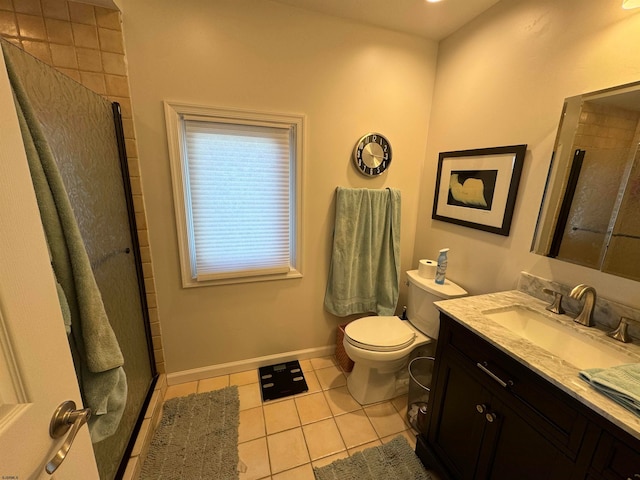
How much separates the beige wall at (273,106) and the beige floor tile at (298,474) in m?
0.81

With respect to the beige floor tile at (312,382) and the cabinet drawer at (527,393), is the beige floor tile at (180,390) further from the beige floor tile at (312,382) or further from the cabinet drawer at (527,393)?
the cabinet drawer at (527,393)

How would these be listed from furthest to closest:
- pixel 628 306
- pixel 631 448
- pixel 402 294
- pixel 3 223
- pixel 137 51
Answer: pixel 402 294
pixel 137 51
pixel 628 306
pixel 631 448
pixel 3 223

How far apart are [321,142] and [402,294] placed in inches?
55.7

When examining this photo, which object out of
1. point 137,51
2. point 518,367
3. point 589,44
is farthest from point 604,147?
point 137,51

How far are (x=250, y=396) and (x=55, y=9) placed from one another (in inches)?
92.3

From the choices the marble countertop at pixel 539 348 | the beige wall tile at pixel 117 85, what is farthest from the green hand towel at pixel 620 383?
the beige wall tile at pixel 117 85

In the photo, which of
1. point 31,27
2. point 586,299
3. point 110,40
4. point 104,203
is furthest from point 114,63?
point 586,299

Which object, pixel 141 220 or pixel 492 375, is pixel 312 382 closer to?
pixel 492 375

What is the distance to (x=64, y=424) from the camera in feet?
1.68

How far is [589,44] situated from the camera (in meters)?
1.13

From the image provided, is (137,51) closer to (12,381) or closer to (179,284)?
(179,284)

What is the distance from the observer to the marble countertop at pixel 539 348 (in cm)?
70

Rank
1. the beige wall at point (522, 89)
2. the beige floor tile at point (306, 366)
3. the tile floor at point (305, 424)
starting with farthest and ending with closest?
the beige floor tile at point (306, 366), the tile floor at point (305, 424), the beige wall at point (522, 89)

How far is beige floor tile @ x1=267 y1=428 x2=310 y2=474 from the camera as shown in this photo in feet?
4.56
